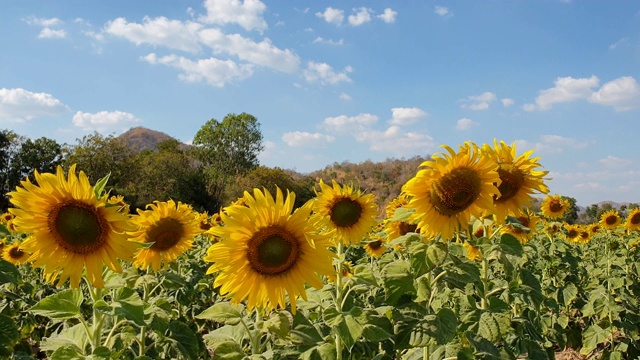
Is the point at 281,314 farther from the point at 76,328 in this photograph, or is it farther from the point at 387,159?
the point at 387,159

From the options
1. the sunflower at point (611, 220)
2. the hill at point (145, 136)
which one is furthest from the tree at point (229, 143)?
the hill at point (145, 136)

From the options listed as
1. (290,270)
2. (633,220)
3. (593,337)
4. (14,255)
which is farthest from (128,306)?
(633,220)

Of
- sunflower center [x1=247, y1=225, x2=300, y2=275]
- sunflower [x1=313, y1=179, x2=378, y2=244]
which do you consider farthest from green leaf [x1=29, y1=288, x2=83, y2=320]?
sunflower [x1=313, y1=179, x2=378, y2=244]

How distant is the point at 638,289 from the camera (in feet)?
25.1

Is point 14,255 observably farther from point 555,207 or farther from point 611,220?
point 611,220

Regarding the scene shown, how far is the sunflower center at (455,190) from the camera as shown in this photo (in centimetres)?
296

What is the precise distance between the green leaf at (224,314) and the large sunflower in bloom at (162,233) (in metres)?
1.38

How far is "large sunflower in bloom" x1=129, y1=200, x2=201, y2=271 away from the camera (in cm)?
406

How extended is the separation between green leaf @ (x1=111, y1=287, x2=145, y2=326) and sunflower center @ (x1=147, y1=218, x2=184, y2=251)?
4.49 feet

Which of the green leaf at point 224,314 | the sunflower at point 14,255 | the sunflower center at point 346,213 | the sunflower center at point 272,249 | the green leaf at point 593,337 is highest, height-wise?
the sunflower center at point 346,213

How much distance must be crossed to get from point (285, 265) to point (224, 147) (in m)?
56.6

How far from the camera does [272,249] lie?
110 inches

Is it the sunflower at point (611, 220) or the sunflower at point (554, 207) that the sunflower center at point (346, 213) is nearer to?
the sunflower at point (554, 207)

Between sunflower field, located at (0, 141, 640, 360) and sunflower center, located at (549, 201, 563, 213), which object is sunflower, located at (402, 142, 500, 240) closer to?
sunflower field, located at (0, 141, 640, 360)
